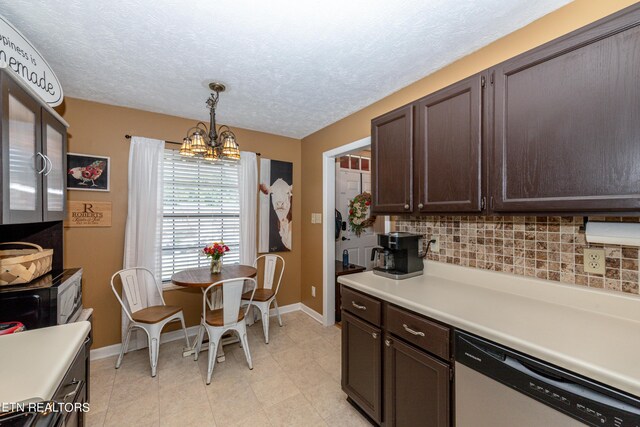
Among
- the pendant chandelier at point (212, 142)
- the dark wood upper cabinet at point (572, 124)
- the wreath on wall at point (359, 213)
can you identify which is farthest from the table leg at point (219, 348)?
the dark wood upper cabinet at point (572, 124)

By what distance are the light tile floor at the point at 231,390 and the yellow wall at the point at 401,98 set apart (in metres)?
1.01

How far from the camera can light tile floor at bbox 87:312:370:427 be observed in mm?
1847

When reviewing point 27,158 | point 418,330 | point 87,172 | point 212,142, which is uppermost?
point 212,142

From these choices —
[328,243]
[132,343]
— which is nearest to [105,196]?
[132,343]

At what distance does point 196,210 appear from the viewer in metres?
3.13

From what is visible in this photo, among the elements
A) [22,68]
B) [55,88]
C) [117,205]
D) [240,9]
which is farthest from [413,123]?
[117,205]

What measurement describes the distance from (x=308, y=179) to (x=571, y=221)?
2.81 m

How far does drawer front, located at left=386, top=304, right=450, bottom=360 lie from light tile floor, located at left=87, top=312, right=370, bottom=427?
0.83 meters

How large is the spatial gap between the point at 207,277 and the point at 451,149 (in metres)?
2.33

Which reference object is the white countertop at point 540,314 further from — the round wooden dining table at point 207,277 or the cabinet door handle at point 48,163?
the cabinet door handle at point 48,163

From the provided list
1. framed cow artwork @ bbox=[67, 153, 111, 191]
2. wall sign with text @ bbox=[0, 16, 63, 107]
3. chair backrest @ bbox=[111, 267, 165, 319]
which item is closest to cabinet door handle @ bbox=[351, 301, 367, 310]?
chair backrest @ bbox=[111, 267, 165, 319]

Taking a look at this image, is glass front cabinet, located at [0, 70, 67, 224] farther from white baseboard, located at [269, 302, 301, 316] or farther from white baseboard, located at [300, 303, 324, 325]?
white baseboard, located at [300, 303, 324, 325]

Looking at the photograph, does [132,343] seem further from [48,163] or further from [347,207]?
[347,207]

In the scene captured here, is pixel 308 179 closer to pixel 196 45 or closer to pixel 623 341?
pixel 196 45
